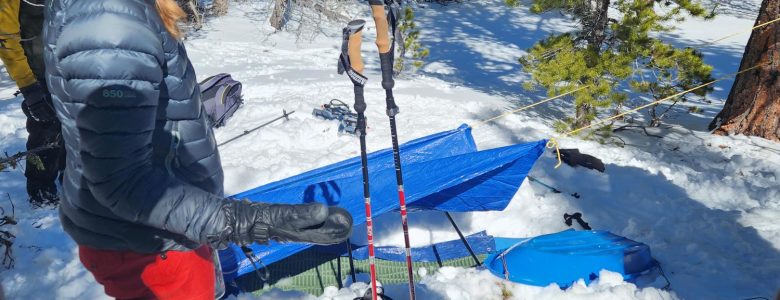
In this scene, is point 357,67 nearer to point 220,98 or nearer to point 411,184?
point 411,184

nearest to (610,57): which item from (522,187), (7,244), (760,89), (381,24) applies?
(760,89)

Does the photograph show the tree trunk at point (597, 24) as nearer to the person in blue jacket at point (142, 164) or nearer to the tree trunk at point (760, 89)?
the tree trunk at point (760, 89)

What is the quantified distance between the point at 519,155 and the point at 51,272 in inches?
101

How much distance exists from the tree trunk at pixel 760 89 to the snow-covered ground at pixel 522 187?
7.0 inches

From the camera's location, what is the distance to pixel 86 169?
1107 millimetres

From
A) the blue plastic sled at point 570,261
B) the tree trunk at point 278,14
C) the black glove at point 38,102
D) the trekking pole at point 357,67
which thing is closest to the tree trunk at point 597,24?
the blue plastic sled at point 570,261

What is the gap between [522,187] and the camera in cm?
366

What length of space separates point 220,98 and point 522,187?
10.1 feet

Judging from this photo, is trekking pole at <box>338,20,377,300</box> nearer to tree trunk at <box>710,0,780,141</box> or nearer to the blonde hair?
the blonde hair

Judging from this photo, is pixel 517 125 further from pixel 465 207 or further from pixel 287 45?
pixel 287 45

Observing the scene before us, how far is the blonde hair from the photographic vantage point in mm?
1227

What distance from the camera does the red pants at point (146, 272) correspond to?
1.36 m

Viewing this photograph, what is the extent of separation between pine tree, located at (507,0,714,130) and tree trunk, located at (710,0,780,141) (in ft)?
1.46

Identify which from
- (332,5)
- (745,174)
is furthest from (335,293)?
(332,5)
